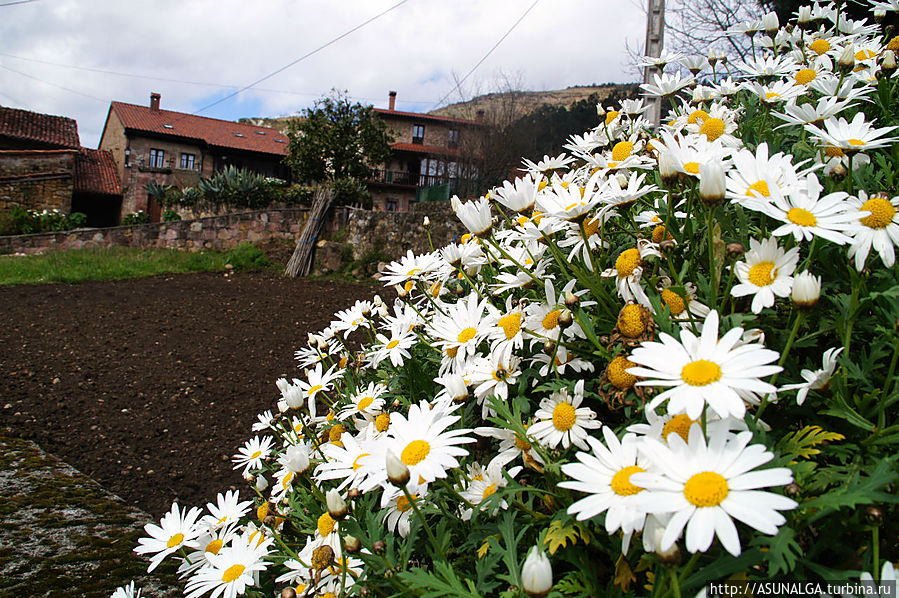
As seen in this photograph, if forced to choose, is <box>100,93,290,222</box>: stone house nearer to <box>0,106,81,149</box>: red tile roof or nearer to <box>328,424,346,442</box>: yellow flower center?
<box>0,106,81,149</box>: red tile roof

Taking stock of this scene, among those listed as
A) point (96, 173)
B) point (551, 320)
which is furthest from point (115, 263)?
point (96, 173)

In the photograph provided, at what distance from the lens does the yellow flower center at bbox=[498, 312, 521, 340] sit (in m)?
1.09

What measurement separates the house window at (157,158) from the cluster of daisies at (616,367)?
27749 millimetres

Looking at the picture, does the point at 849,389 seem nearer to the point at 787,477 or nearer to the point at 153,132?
the point at 787,477

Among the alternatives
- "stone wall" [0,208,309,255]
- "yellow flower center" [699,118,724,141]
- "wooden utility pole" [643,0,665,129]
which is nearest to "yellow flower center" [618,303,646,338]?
"yellow flower center" [699,118,724,141]

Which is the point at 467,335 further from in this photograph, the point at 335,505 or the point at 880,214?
the point at 880,214

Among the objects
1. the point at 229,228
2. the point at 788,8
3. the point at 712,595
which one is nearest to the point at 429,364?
the point at 712,595

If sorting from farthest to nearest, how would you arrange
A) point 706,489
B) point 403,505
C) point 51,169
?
point 51,169 < point 403,505 < point 706,489

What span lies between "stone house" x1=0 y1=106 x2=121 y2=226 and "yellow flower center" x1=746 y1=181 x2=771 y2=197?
60.9 ft

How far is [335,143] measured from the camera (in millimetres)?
16031

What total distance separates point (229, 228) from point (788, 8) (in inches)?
399

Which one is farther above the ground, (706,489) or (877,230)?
(877,230)

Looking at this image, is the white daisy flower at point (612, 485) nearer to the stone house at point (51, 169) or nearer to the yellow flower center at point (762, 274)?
the yellow flower center at point (762, 274)

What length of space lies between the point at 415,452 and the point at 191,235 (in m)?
11.6
